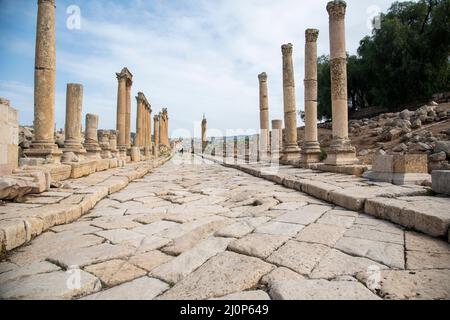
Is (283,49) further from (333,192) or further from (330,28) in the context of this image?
(333,192)

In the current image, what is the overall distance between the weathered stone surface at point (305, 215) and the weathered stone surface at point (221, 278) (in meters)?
1.33

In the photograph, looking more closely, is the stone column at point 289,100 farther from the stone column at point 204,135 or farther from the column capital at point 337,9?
the stone column at point 204,135

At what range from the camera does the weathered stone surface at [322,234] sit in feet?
9.26

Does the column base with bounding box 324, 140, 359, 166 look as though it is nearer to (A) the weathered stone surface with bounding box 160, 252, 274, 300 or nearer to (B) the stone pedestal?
(B) the stone pedestal

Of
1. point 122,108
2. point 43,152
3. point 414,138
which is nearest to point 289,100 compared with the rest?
point 414,138

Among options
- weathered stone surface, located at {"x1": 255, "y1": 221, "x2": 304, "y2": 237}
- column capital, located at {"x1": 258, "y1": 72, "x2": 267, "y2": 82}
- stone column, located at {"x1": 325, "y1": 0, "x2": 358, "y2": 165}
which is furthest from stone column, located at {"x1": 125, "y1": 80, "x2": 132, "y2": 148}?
weathered stone surface, located at {"x1": 255, "y1": 221, "x2": 304, "y2": 237}

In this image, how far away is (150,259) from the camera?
8.54ft

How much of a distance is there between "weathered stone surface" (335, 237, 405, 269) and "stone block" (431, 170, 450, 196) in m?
2.13

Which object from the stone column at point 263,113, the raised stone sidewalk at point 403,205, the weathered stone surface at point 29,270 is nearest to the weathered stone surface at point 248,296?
the weathered stone surface at point 29,270

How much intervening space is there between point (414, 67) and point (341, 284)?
30.5 metres

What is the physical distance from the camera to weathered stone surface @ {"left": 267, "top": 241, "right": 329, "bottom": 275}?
2271 millimetres

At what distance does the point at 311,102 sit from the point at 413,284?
10.1 metres

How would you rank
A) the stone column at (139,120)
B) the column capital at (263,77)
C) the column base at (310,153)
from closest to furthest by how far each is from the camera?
the column base at (310,153)
the column capital at (263,77)
the stone column at (139,120)
